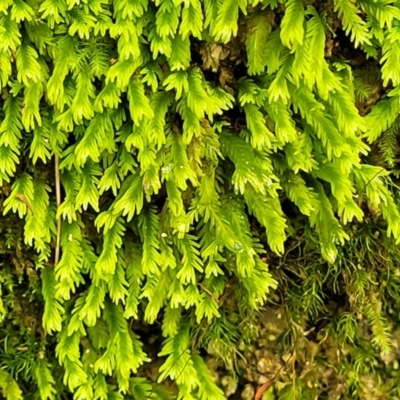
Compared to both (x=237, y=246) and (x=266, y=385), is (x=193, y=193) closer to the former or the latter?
(x=237, y=246)

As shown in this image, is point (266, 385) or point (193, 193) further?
point (266, 385)

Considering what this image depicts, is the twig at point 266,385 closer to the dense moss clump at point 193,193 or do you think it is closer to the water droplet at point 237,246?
the dense moss clump at point 193,193

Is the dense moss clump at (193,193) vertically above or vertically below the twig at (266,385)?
above

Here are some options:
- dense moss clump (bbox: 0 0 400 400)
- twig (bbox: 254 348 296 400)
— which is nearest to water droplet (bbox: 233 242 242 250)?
dense moss clump (bbox: 0 0 400 400)

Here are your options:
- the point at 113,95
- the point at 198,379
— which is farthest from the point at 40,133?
the point at 198,379

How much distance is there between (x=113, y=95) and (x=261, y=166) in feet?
0.96

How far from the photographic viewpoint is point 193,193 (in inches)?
45.9

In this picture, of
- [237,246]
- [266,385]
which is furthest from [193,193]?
[266,385]

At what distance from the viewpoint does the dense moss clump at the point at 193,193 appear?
1.08 metres

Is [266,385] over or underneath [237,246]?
underneath

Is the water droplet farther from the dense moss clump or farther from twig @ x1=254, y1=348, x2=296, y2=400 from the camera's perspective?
twig @ x1=254, y1=348, x2=296, y2=400

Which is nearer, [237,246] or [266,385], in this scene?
[237,246]

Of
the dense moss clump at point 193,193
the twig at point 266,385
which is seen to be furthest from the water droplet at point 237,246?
the twig at point 266,385

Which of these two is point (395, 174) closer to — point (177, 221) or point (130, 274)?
point (177, 221)
